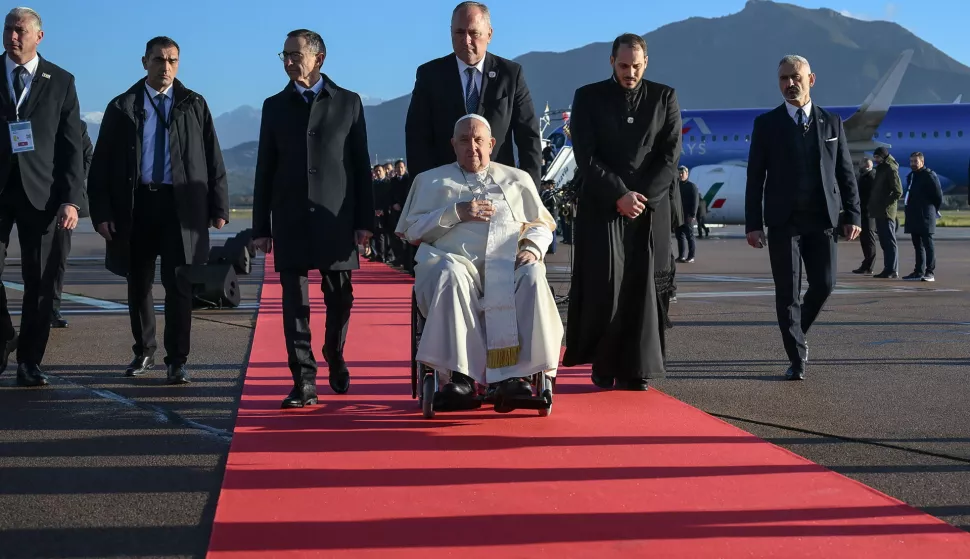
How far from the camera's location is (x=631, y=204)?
6.07m

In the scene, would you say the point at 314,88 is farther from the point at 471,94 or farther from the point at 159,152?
the point at 159,152

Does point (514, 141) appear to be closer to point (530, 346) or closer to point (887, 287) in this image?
point (530, 346)

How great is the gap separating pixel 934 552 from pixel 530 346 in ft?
7.18

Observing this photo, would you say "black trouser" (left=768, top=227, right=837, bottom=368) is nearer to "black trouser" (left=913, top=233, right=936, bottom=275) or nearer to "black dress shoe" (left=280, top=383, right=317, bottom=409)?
"black dress shoe" (left=280, top=383, right=317, bottom=409)

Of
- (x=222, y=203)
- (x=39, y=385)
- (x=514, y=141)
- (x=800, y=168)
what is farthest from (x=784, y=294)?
(x=39, y=385)

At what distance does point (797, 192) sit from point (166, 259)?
149 inches

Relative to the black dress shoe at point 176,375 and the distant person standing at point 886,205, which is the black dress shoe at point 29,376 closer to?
the black dress shoe at point 176,375

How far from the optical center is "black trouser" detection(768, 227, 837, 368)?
6.93 m

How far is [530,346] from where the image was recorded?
5176mm

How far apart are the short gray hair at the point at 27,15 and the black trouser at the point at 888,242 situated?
1223cm

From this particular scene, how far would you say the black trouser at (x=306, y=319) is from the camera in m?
5.79

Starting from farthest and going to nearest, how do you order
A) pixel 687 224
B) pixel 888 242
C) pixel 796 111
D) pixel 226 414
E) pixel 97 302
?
1. pixel 687 224
2. pixel 888 242
3. pixel 97 302
4. pixel 796 111
5. pixel 226 414

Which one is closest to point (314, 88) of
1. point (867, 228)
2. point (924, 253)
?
point (924, 253)

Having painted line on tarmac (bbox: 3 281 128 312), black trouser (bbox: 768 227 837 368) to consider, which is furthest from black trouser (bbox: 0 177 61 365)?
painted line on tarmac (bbox: 3 281 128 312)
